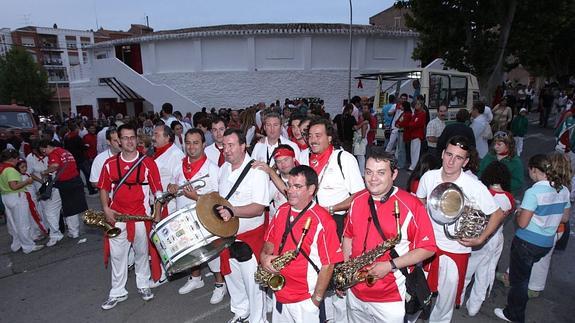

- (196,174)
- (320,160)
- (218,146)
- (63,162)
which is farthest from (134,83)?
(320,160)

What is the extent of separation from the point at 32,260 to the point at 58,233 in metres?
0.74

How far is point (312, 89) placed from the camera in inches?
1011

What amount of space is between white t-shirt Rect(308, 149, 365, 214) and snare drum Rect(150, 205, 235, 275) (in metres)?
1.08

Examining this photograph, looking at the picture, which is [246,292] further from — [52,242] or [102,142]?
[102,142]

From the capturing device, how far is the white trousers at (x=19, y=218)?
6461 mm

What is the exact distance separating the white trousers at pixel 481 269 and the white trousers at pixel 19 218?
7269 mm

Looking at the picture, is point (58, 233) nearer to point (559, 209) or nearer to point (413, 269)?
point (413, 269)

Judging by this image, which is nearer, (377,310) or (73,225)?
(377,310)

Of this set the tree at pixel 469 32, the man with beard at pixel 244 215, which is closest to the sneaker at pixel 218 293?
the man with beard at pixel 244 215

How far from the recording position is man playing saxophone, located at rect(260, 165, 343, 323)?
2775mm

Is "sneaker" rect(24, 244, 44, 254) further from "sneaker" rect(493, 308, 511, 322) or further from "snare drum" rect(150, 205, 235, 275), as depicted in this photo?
"sneaker" rect(493, 308, 511, 322)

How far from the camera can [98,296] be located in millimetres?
5062

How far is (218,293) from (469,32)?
19.5 m

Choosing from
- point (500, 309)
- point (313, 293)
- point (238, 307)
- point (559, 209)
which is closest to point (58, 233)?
point (238, 307)
